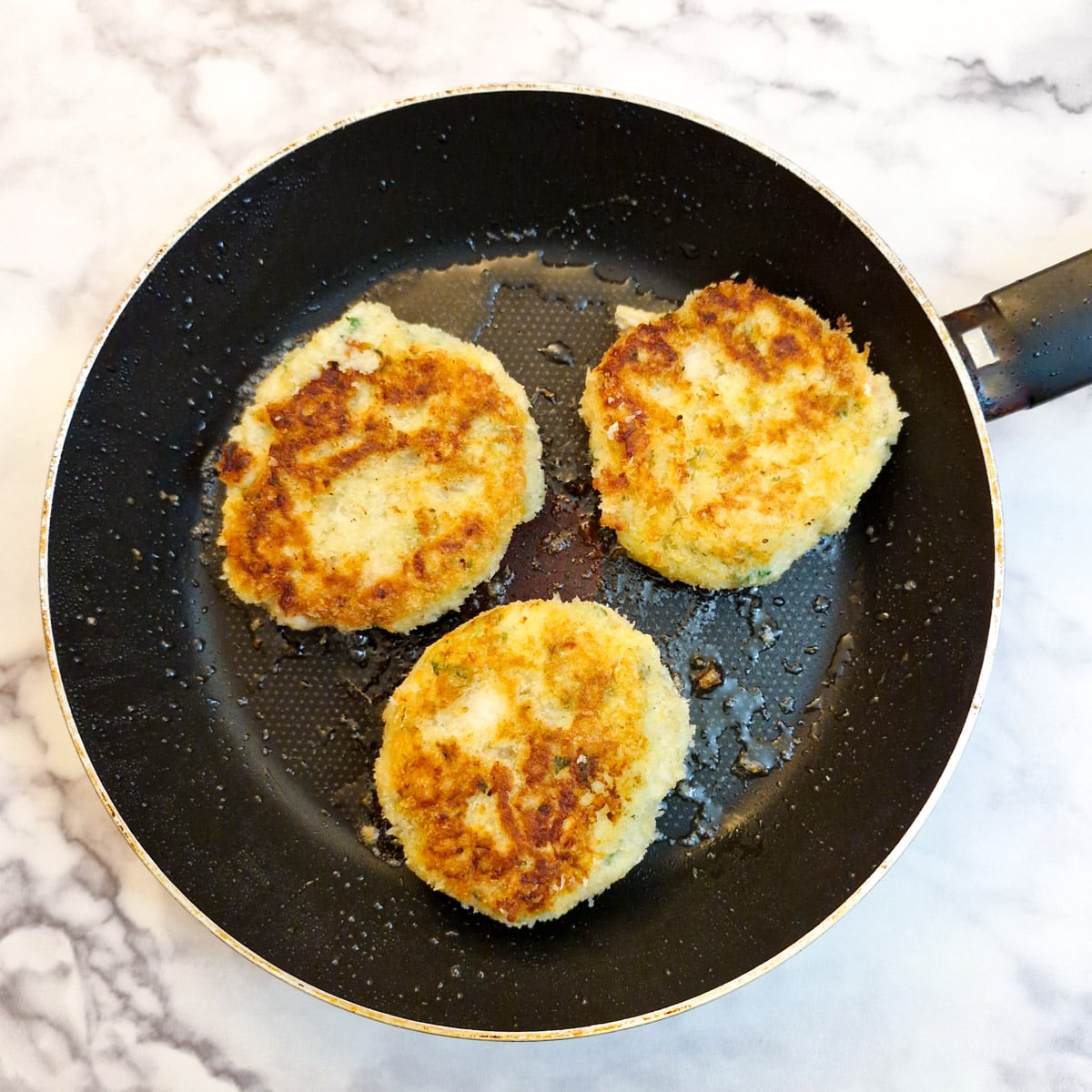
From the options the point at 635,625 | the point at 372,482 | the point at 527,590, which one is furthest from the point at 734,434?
the point at 372,482

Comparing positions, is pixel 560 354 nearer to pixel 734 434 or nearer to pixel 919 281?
pixel 734 434

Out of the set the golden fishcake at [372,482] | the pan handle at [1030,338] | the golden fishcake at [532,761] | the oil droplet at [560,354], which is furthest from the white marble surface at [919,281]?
the oil droplet at [560,354]

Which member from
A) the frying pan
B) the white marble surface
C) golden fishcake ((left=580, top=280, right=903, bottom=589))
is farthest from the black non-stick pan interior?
the white marble surface

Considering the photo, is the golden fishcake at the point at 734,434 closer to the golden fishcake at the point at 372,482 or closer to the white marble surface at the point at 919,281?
the golden fishcake at the point at 372,482

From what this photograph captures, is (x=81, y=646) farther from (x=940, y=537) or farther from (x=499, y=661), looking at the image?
(x=940, y=537)

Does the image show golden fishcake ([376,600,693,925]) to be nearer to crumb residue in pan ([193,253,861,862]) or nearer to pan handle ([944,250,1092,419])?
crumb residue in pan ([193,253,861,862])

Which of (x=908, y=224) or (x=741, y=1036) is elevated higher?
(x=908, y=224)

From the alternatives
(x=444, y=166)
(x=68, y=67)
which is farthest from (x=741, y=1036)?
(x=68, y=67)
